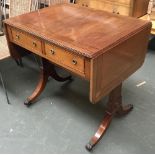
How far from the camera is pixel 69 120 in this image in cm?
180

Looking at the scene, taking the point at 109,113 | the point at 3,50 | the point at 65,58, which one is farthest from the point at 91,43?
the point at 3,50

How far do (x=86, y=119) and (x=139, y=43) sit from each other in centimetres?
73

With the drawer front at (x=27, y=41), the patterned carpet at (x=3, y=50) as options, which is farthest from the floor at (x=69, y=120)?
the drawer front at (x=27, y=41)

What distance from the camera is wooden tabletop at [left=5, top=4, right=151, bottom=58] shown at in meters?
1.23

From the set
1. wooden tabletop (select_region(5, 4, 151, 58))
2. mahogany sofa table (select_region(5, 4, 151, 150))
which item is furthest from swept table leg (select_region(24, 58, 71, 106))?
wooden tabletop (select_region(5, 4, 151, 58))

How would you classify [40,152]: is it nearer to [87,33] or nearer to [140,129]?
[140,129]

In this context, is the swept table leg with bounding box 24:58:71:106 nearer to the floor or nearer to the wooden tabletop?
the floor

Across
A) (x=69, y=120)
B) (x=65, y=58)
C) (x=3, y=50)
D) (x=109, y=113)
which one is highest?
(x=65, y=58)

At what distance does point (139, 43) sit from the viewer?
1.41m

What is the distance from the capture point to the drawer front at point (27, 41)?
57.4 inches

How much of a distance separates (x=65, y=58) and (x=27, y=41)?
357mm

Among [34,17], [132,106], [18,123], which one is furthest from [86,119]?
[34,17]

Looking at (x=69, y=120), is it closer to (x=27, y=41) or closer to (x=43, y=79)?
(x=43, y=79)

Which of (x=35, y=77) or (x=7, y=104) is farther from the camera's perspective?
(x=35, y=77)
